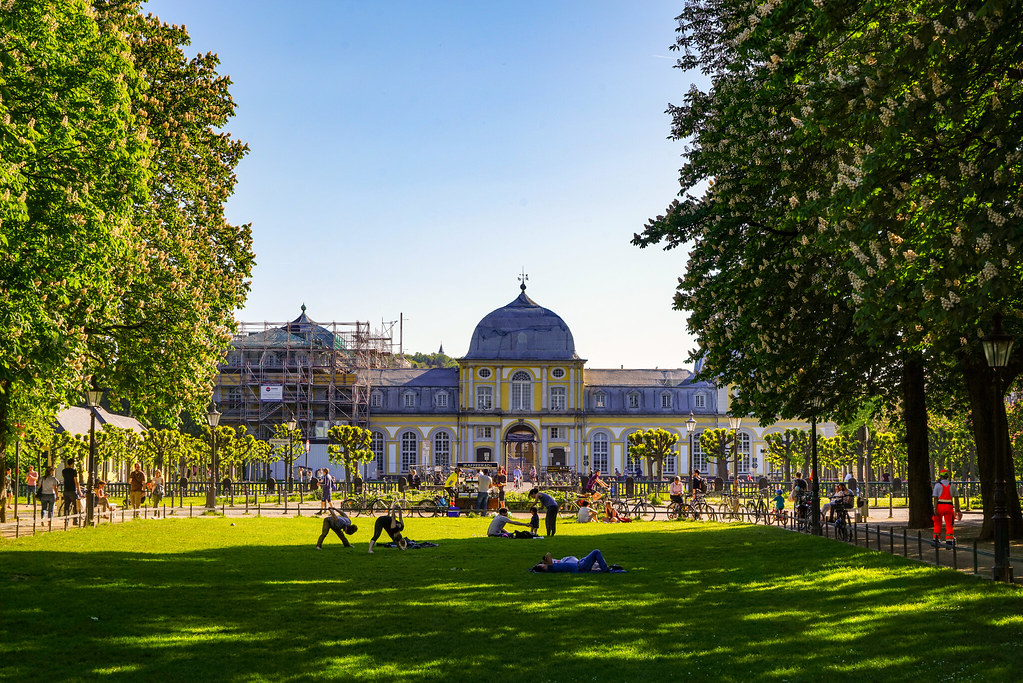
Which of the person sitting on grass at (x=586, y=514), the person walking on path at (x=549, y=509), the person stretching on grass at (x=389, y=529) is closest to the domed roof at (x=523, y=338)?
the person sitting on grass at (x=586, y=514)

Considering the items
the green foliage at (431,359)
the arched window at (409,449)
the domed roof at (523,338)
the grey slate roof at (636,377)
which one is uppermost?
the green foliage at (431,359)

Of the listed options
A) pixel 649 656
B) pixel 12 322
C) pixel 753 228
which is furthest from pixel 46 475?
pixel 649 656

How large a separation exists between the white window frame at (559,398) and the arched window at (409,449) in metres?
10.8

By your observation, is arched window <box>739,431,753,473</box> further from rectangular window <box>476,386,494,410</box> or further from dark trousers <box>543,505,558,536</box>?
dark trousers <box>543,505,558,536</box>

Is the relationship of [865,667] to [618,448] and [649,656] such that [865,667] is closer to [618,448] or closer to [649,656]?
[649,656]

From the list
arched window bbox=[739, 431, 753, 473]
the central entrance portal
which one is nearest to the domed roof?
the central entrance portal

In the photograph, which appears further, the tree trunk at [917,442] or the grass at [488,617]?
the tree trunk at [917,442]

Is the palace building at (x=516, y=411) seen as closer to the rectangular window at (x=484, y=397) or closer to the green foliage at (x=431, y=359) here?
the rectangular window at (x=484, y=397)

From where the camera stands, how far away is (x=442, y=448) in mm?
87500

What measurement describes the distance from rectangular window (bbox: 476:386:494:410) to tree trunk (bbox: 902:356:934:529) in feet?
198

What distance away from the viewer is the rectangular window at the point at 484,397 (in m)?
87.4

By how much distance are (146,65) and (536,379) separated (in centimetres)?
5978

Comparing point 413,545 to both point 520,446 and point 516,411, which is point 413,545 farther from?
point 520,446

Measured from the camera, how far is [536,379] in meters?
87.4
